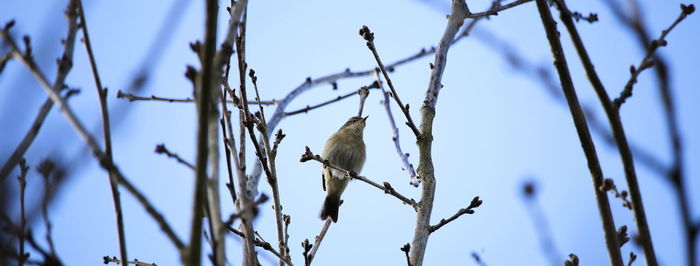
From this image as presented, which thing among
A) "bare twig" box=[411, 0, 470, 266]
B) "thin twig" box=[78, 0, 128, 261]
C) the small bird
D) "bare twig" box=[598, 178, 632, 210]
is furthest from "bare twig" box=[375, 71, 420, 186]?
the small bird

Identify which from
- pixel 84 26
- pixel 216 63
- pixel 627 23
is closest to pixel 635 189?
pixel 627 23

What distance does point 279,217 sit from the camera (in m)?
3.59

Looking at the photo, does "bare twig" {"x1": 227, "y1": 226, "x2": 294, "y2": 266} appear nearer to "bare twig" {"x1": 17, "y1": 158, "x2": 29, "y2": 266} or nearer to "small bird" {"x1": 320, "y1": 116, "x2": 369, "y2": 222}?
"bare twig" {"x1": 17, "y1": 158, "x2": 29, "y2": 266}

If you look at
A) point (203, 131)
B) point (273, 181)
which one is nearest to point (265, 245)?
point (273, 181)

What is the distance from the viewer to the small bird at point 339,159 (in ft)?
30.1

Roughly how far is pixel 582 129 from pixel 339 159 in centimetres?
687

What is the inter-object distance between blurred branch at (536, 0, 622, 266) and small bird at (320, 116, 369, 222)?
21.4ft

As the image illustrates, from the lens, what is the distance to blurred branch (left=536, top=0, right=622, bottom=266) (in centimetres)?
252

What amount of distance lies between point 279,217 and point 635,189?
1937 mm

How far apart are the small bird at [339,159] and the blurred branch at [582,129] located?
21.4 feet

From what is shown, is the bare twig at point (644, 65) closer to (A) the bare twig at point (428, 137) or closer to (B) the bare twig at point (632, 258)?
(B) the bare twig at point (632, 258)

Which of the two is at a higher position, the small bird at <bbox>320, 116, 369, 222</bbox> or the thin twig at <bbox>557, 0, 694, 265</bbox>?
the small bird at <bbox>320, 116, 369, 222</bbox>

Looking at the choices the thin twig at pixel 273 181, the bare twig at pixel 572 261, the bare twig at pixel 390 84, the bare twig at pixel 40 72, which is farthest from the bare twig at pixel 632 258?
the bare twig at pixel 40 72

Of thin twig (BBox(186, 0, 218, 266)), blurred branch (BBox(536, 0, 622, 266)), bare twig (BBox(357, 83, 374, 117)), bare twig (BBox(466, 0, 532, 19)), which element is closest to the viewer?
thin twig (BBox(186, 0, 218, 266))
